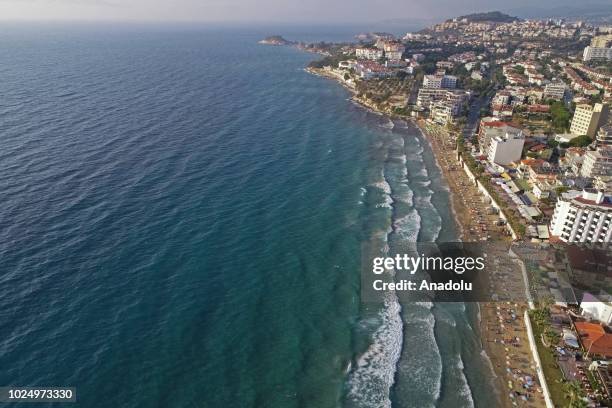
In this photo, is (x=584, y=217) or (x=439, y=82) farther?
(x=439, y=82)

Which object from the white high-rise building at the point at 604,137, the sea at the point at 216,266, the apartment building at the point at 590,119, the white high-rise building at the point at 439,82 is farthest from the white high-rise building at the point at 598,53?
the sea at the point at 216,266

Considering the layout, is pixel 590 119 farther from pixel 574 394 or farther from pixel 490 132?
pixel 574 394

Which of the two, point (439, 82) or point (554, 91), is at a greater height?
point (554, 91)

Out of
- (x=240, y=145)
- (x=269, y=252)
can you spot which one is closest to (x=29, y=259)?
(x=269, y=252)

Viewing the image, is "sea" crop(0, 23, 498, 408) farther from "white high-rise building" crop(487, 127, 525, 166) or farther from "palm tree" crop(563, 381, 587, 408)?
"white high-rise building" crop(487, 127, 525, 166)

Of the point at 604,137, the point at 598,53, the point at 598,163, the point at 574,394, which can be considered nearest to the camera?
the point at 574,394

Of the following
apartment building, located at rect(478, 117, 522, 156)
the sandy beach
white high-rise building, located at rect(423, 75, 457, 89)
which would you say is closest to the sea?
the sandy beach

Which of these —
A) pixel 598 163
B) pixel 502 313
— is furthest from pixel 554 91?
pixel 502 313

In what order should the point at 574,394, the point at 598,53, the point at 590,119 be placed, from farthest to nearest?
1. the point at 598,53
2. the point at 590,119
3. the point at 574,394
